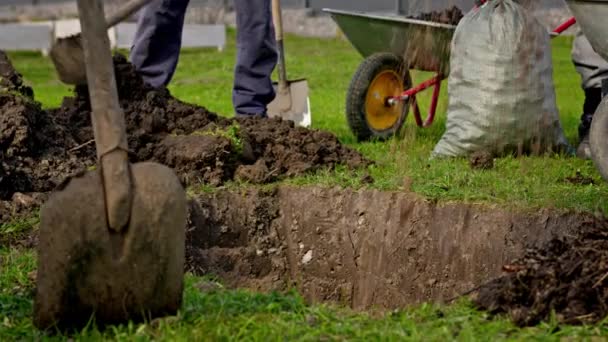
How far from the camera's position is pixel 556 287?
3.10 meters

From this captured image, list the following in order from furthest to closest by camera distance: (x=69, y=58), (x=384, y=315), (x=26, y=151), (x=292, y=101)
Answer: (x=292, y=101) < (x=69, y=58) < (x=26, y=151) < (x=384, y=315)

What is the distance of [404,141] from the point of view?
680 cm

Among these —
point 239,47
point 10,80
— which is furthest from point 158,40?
point 10,80

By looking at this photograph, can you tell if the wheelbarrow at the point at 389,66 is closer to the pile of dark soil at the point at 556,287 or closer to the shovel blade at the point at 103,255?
the pile of dark soil at the point at 556,287

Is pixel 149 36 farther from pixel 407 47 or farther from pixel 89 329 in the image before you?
pixel 89 329

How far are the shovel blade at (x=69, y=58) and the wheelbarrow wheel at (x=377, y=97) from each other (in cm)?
195

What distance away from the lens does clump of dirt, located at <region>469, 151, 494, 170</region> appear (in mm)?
5719

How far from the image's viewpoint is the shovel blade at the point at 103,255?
2961 mm

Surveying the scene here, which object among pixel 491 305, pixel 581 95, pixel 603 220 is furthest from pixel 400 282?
pixel 581 95

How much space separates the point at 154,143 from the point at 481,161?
1.73 meters

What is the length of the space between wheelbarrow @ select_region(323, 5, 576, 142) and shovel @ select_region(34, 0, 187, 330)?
393 cm

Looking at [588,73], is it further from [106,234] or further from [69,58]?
[106,234]

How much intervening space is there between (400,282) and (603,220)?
1392 mm

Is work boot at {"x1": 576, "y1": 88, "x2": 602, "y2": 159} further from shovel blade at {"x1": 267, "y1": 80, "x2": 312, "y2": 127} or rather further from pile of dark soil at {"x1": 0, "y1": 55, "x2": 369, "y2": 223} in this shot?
shovel blade at {"x1": 267, "y1": 80, "x2": 312, "y2": 127}
